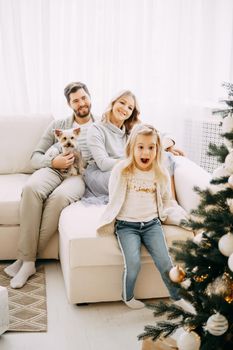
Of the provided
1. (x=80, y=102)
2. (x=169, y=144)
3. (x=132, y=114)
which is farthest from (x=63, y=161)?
(x=169, y=144)

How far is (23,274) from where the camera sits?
275 centimetres

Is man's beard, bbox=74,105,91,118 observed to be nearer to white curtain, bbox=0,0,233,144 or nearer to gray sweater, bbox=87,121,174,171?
gray sweater, bbox=87,121,174,171

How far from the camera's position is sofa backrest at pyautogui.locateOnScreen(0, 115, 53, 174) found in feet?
11.1

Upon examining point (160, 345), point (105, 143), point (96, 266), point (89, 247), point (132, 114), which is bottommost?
point (160, 345)

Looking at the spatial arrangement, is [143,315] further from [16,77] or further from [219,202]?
[16,77]

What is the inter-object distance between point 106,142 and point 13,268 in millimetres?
954

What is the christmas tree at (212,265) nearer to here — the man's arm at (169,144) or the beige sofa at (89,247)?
the beige sofa at (89,247)

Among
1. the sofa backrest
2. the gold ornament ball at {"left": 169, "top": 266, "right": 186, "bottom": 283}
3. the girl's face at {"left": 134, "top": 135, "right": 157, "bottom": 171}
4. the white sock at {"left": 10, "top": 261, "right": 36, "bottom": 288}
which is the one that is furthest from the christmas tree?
the sofa backrest

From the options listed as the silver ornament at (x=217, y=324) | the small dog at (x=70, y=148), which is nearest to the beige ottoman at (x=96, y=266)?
the small dog at (x=70, y=148)

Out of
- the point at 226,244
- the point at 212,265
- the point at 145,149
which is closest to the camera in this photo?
the point at 226,244

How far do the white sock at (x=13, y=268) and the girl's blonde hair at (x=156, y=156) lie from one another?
88cm

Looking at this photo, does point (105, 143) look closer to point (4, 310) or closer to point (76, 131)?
point (76, 131)

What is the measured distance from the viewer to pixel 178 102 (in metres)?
3.99

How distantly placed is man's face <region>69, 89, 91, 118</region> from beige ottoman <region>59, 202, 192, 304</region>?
89 centimetres
